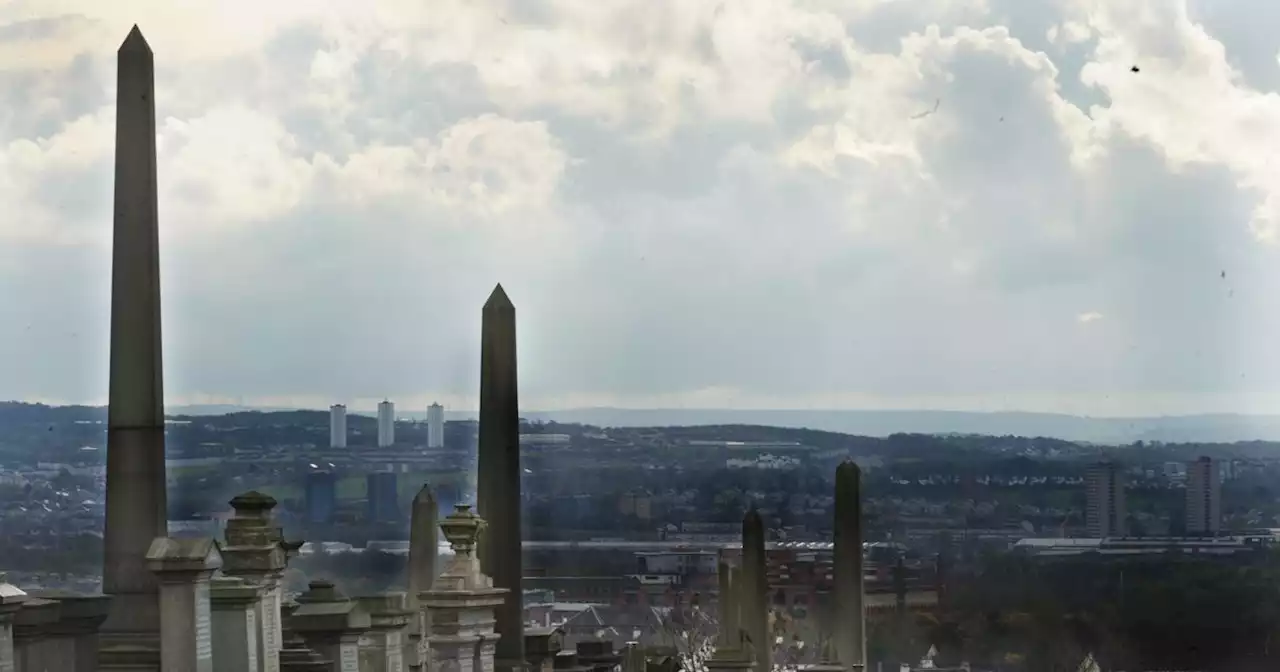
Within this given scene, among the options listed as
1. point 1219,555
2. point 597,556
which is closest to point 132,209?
point 597,556

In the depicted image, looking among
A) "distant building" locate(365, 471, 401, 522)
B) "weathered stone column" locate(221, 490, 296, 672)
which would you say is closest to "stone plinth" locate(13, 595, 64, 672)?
"weathered stone column" locate(221, 490, 296, 672)

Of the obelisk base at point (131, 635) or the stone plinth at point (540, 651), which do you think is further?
the stone plinth at point (540, 651)

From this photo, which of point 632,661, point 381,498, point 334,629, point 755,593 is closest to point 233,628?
point 334,629

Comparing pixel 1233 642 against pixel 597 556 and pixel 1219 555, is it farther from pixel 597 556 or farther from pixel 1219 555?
pixel 597 556

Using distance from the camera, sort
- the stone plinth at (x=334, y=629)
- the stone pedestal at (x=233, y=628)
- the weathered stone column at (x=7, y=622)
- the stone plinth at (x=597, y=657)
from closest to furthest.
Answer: the weathered stone column at (x=7, y=622)
the stone pedestal at (x=233, y=628)
the stone plinth at (x=334, y=629)
the stone plinth at (x=597, y=657)

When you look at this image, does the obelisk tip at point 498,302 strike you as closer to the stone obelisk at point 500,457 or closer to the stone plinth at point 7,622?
the stone obelisk at point 500,457

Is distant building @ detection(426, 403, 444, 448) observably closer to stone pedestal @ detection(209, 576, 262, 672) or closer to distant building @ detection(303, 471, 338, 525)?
distant building @ detection(303, 471, 338, 525)

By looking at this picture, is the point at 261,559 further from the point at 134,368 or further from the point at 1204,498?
the point at 1204,498

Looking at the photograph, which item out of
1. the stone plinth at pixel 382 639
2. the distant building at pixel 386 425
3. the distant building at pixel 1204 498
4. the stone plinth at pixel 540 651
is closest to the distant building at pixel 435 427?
the distant building at pixel 386 425
